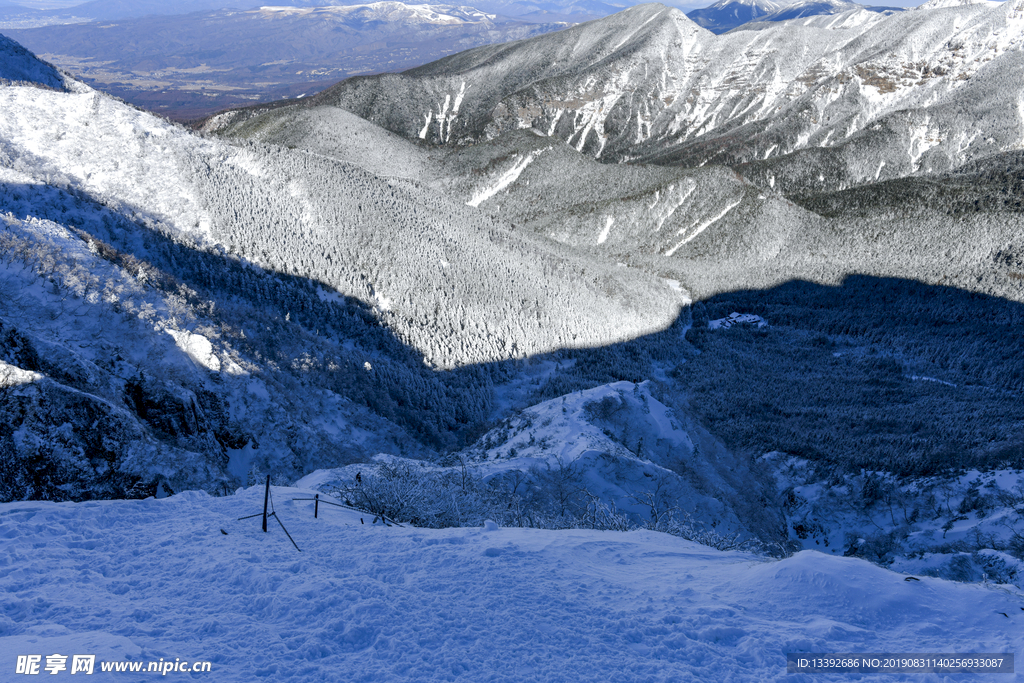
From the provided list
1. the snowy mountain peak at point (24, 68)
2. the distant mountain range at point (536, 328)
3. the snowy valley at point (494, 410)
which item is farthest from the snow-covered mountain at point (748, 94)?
the snowy mountain peak at point (24, 68)

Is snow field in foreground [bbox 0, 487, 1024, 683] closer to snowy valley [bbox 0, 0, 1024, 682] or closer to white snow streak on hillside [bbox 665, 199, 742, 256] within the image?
snowy valley [bbox 0, 0, 1024, 682]

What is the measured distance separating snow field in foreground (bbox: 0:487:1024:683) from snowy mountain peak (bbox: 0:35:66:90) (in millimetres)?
57083

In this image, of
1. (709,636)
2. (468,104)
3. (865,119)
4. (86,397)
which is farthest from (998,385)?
(468,104)

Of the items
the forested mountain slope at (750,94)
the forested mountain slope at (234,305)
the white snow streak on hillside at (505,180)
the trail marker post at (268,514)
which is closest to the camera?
the trail marker post at (268,514)

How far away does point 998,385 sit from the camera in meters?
39.3

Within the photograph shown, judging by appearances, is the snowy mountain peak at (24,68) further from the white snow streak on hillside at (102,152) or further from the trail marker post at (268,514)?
the trail marker post at (268,514)

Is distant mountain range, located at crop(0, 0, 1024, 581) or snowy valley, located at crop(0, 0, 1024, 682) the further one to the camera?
distant mountain range, located at crop(0, 0, 1024, 581)

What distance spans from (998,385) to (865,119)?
99.5m

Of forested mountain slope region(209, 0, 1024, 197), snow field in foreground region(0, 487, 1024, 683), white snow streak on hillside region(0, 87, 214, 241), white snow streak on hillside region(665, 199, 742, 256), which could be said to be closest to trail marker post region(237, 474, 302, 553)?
snow field in foreground region(0, 487, 1024, 683)

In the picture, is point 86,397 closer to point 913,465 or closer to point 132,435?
point 132,435

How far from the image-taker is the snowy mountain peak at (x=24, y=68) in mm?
46625

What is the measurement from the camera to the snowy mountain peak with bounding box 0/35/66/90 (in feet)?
153

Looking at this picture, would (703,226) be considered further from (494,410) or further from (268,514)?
(268,514)

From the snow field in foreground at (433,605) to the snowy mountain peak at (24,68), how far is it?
57.1 metres
